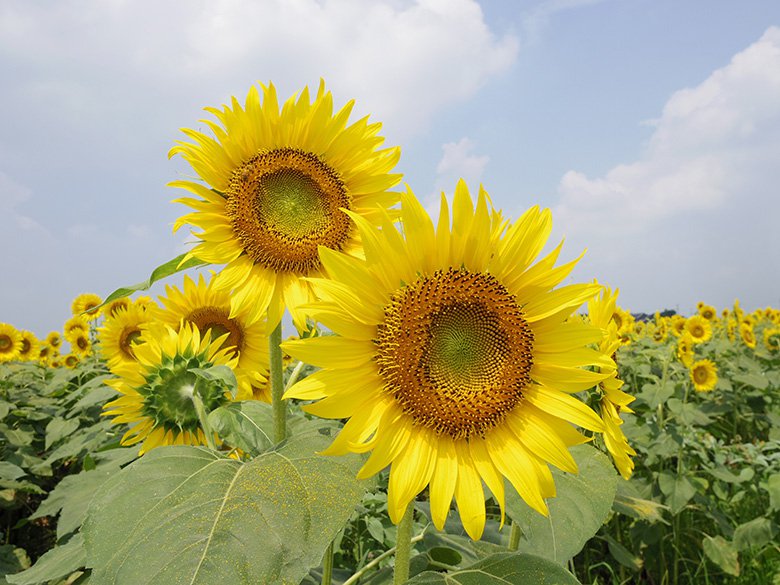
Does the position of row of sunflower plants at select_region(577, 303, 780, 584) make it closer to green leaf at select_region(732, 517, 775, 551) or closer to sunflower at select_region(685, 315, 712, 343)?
green leaf at select_region(732, 517, 775, 551)

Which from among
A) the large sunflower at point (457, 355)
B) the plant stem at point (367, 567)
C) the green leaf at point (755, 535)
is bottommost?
the green leaf at point (755, 535)

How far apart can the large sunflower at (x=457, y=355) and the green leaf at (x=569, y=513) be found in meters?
0.11

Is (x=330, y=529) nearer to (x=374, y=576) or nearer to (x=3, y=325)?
(x=374, y=576)

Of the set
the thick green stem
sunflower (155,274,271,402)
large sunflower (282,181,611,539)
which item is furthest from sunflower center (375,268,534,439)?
sunflower (155,274,271,402)

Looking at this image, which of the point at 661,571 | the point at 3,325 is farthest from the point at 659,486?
the point at 3,325

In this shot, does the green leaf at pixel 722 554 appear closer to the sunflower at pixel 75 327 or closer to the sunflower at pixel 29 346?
the sunflower at pixel 75 327

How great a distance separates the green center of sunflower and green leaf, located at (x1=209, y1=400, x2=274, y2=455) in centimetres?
32

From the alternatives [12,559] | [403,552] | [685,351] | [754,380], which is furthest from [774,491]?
[12,559]

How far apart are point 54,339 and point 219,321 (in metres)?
9.43

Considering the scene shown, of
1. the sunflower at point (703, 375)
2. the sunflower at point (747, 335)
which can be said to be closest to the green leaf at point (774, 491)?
the sunflower at point (703, 375)

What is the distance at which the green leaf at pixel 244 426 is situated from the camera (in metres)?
1.64

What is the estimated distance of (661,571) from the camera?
482 cm

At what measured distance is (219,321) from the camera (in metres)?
2.88

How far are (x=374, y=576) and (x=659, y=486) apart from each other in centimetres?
389
